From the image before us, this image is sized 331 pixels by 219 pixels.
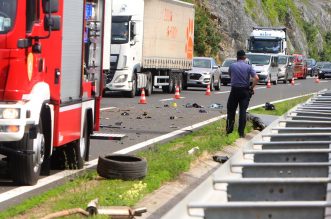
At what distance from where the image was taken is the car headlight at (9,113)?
1012 centimetres

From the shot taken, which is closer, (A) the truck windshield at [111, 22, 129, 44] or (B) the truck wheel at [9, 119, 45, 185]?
(B) the truck wheel at [9, 119, 45, 185]

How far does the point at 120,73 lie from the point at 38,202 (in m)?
24.8

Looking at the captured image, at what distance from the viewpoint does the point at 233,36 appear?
Answer: 78.2 meters

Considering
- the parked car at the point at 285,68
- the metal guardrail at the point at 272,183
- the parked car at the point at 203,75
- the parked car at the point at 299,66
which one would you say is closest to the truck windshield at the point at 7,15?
the metal guardrail at the point at 272,183

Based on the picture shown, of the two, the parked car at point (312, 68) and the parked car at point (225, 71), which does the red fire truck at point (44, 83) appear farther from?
the parked car at point (312, 68)

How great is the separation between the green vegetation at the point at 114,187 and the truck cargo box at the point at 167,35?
21612mm

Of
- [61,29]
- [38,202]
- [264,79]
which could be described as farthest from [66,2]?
[264,79]

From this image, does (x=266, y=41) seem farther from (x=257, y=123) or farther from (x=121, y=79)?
(x=257, y=123)

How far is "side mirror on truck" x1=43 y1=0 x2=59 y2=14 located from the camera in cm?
1033

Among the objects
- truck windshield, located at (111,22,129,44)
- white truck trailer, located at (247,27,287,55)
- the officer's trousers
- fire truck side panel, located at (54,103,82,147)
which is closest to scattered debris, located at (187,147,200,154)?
fire truck side panel, located at (54,103,82,147)

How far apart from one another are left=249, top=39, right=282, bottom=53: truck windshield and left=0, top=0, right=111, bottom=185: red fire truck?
1854 inches

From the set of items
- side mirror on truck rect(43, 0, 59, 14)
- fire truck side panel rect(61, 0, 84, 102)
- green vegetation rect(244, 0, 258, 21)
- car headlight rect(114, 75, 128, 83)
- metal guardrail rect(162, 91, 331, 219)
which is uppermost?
green vegetation rect(244, 0, 258, 21)

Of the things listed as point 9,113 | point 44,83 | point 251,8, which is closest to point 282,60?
point 251,8

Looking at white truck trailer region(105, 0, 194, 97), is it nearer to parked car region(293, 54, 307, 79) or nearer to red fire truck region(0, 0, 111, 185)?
red fire truck region(0, 0, 111, 185)
